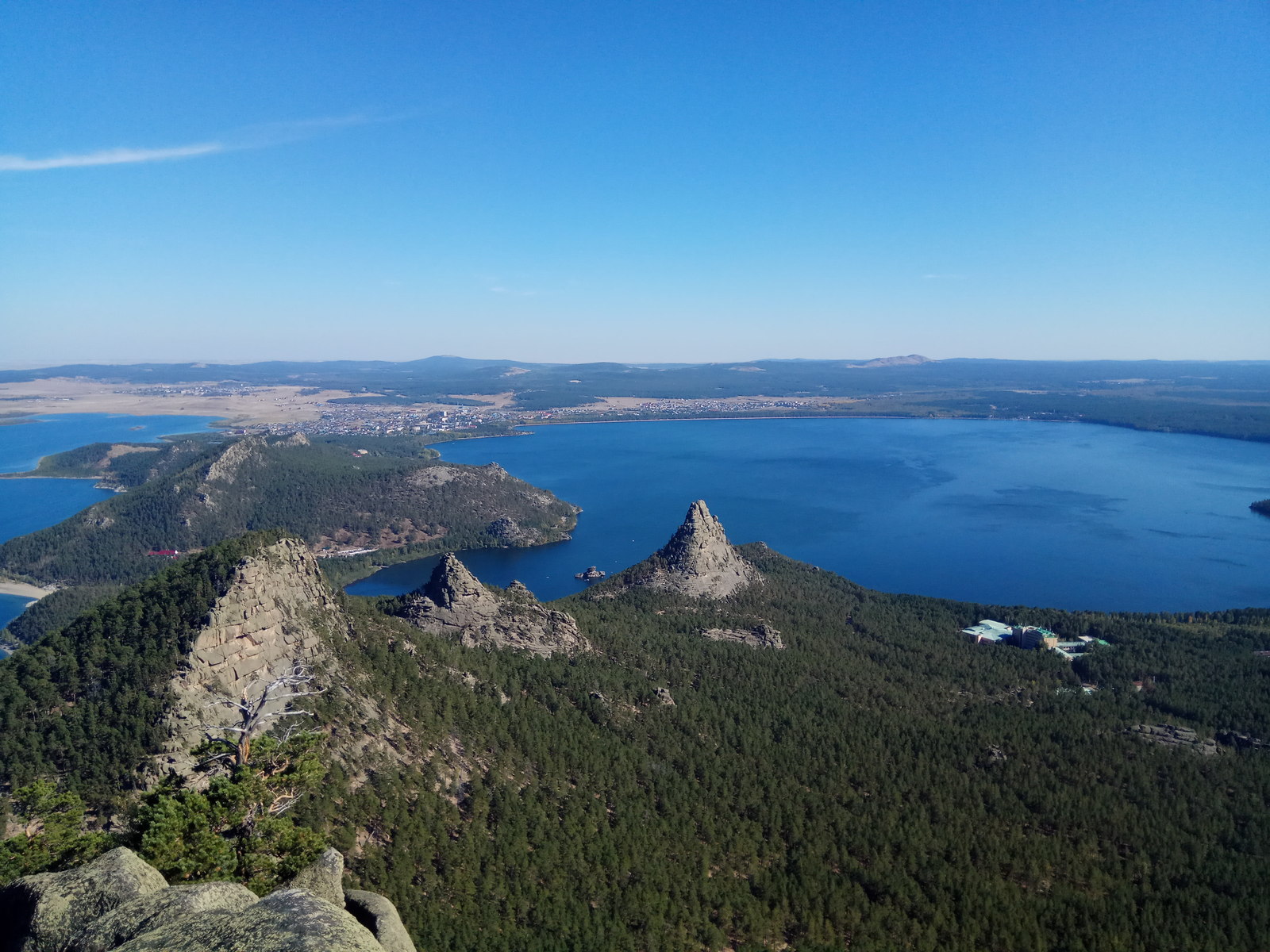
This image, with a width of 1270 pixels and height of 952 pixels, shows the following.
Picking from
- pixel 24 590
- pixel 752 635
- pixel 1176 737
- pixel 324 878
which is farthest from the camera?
pixel 24 590

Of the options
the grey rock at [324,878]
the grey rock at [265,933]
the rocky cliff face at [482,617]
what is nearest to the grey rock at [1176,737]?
the rocky cliff face at [482,617]

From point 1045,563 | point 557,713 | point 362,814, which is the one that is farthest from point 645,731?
point 1045,563

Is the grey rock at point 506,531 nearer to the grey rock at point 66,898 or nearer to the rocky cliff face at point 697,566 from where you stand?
the rocky cliff face at point 697,566

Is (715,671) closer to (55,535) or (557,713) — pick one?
(557,713)

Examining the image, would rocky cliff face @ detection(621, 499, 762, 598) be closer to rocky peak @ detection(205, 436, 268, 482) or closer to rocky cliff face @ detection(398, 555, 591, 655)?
rocky cliff face @ detection(398, 555, 591, 655)

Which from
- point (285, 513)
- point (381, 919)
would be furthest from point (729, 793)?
point (285, 513)

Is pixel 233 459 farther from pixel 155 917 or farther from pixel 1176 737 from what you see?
pixel 1176 737
